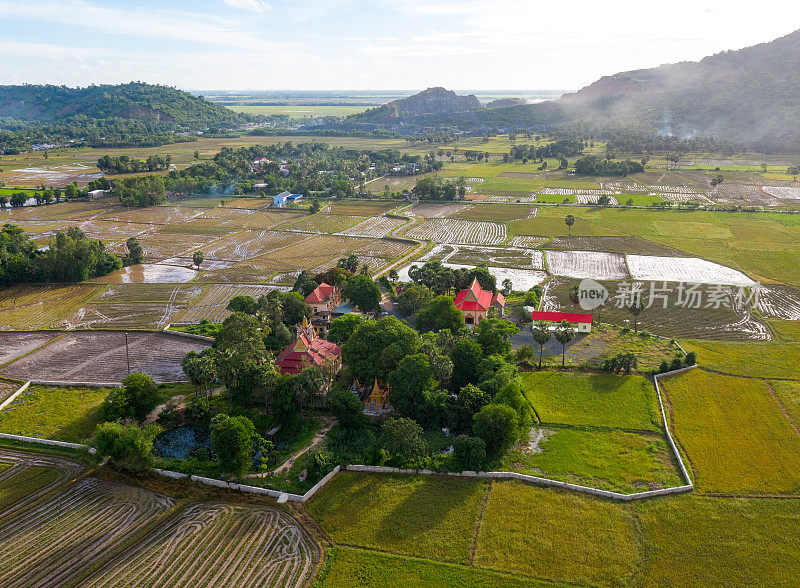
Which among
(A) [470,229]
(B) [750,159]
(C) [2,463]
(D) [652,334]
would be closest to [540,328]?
(D) [652,334]

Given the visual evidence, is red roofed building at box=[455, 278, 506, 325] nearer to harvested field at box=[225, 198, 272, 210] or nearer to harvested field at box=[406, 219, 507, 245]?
harvested field at box=[406, 219, 507, 245]

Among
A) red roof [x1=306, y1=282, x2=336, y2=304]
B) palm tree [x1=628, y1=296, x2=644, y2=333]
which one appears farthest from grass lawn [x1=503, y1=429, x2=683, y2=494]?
red roof [x1=306, y1=282, x2=336, y2=304]

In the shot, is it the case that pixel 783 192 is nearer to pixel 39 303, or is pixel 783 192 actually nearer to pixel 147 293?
pixel 147 293

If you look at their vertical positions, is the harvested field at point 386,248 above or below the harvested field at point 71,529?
above

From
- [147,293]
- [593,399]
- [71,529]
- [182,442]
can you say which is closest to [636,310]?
[593,399]

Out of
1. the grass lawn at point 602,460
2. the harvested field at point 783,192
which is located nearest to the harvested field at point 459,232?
the grass lawn at point 602,460

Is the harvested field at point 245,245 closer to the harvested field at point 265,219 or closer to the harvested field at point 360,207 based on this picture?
the harvested field at point 265,219
